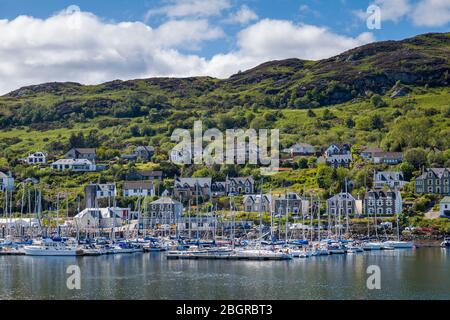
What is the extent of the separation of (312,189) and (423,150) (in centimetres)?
2067

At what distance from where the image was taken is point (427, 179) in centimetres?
9981

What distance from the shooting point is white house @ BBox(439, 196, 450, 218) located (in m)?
92.3

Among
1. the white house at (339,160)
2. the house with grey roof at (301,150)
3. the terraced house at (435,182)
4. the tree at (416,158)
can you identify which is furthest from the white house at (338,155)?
the terraced house at (435,182)

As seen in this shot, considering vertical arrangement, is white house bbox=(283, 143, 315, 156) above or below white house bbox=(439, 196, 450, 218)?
above

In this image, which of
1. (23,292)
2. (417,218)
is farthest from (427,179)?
(23,292)

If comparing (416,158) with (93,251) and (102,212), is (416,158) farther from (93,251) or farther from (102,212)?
(93,251)

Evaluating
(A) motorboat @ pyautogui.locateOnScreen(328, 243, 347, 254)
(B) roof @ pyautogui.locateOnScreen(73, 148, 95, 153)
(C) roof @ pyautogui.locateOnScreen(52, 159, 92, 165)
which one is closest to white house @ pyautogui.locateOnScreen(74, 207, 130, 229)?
(C) roof @ pyautogui.locateOnScreen(52, 159, 92, 165)

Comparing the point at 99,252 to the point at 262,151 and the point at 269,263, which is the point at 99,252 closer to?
the point at 269,263

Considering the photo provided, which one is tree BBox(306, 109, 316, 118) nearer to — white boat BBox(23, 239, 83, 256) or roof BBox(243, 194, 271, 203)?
roof BBox(243, 194, 271, 203)

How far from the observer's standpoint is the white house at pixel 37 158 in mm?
130500

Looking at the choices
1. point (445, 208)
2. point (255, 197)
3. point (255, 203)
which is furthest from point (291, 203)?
point (445, 208)

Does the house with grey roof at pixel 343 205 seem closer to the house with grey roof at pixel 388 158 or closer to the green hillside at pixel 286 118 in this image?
the green hillside at pixel 286 118

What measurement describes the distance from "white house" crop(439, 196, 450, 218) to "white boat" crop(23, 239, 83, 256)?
44.5 m

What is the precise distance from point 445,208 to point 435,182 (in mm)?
7365
